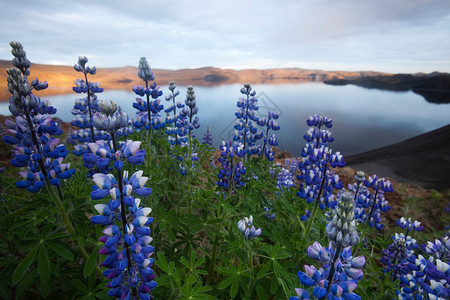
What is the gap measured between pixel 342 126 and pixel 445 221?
23.7m

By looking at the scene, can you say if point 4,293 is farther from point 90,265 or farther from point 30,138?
point 30,138

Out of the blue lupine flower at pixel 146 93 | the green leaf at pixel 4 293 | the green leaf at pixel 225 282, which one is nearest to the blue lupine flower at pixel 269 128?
the blue lupine flower at pixel 146 93

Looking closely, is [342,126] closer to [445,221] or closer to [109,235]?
[445,221]

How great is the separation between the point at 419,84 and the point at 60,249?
211 ft

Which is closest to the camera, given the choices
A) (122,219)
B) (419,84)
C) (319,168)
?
(122,219)

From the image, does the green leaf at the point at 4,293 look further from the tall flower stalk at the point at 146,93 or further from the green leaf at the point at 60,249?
the tall flower stalk at the point at 146,93

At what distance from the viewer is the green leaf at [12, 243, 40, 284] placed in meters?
1.64

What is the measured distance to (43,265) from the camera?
5.69 feet

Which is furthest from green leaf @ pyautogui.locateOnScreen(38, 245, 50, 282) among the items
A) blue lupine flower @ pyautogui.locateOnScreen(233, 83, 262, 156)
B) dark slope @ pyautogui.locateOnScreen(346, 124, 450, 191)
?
dark slope @ pyautogui.locateOnScreen(346, 124, 450, 191)

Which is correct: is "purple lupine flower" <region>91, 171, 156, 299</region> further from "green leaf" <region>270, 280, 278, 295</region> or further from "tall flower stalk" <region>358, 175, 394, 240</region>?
"tall flower stalk" <region>358, 175, 394, 240</region>

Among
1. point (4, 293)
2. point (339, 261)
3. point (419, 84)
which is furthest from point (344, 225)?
point (419, 84)

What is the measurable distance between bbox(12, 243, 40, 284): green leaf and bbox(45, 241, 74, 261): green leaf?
9 centimetres

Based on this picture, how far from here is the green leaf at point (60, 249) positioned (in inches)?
69.6

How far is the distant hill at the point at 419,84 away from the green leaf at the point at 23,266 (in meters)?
51.0
